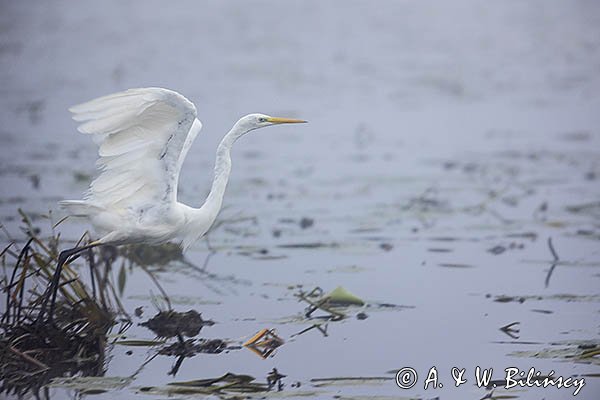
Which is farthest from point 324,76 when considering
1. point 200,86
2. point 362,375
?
point 362,375

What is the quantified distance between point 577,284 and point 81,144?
6862 millimetres

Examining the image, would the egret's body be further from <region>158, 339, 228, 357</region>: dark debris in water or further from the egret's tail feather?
<region>158, 339, 228, 357</region>: dark debris in water

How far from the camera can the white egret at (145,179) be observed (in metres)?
5.55

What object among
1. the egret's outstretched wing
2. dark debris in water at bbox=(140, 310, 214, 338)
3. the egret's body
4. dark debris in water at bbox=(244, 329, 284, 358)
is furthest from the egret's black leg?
dark debris in water at bbox=(244, 329, 284, 358)

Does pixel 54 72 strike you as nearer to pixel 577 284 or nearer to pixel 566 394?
pixel 577 284

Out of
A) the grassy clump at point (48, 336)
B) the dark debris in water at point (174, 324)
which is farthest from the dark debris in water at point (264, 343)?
the grassy clump at point (48, 336)

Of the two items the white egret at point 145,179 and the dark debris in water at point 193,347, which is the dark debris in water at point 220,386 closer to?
the dark debris in water at point 193,347

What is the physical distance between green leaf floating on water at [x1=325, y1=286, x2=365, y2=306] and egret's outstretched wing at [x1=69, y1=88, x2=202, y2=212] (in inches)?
48.7

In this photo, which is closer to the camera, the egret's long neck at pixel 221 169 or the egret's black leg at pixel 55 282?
the egret's black leg at pixel 55 282

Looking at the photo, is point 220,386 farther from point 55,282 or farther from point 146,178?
point 146,178

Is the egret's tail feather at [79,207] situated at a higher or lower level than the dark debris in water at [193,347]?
higher
